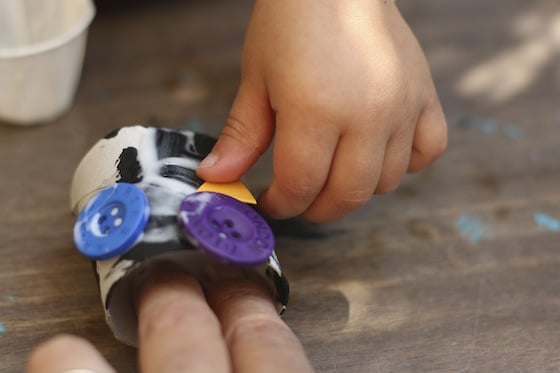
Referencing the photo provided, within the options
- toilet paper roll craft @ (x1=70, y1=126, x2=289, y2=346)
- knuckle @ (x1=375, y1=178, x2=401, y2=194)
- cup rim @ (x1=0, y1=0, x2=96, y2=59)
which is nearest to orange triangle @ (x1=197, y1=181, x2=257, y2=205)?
toilet paper roll craft @ (x1=70, y1=126, x2=289, y2=346)

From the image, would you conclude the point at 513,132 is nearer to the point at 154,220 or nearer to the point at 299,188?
the point at 299,188

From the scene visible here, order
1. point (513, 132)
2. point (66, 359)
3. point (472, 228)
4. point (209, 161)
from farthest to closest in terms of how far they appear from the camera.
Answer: point (513, 132), point (472, 228), point (209, 161), point (66, 359)

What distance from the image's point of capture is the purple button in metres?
0.41

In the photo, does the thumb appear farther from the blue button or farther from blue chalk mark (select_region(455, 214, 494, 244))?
blue chalk mark (select_region(455, 214, 494, 244))

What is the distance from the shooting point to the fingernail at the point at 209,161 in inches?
19.1

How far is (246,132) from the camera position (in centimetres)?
51

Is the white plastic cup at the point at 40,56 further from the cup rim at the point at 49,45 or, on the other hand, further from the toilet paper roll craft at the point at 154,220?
the toilet paper roll craft at the point at 154,220

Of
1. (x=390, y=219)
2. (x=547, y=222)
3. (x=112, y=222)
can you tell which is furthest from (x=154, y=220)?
(x=547, y=222)

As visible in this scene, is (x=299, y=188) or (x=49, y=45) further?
(x=49, y=45)

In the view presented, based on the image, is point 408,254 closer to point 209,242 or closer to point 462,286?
point 462,286

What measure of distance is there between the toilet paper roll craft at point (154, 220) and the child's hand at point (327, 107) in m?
0.03

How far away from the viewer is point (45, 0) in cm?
72

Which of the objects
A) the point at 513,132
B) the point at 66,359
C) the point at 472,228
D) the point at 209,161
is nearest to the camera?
the point at 66,359

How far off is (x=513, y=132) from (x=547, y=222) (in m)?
0.13
